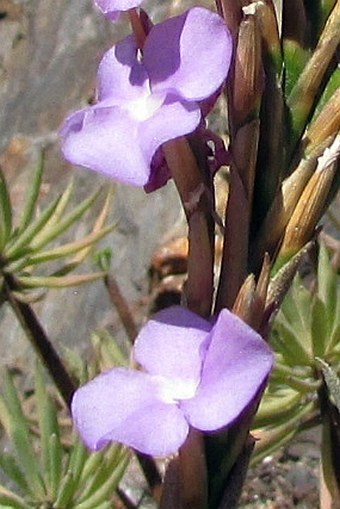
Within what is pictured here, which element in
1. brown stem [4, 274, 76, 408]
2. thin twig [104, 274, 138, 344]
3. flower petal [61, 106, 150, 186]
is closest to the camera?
flower petal [61, 106, 150, 186]

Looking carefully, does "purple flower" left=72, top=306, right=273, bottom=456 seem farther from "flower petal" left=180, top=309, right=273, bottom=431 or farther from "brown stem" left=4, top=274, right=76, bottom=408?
"brown stem" left=4, top=274, right=76, bottom=408

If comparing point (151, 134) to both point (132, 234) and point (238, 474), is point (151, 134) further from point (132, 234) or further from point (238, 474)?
point (132, 234)

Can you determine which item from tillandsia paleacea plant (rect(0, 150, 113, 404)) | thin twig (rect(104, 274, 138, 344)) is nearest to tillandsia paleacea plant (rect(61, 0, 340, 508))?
tillandsia paleacea plant (rect(0, 150, 113, 404))

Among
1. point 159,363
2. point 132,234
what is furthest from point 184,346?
point 132,234

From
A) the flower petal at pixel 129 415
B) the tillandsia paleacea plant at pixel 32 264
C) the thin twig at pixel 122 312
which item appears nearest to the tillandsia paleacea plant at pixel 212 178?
the flower petal at pixel 129 415

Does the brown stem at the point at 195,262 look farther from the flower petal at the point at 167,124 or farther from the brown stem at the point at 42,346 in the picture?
the brown stem at the point at 42,346

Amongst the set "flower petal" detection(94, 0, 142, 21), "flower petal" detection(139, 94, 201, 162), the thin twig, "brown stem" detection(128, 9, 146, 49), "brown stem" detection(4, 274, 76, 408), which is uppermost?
"flower petal" detection(94, 0, 142, 21)
